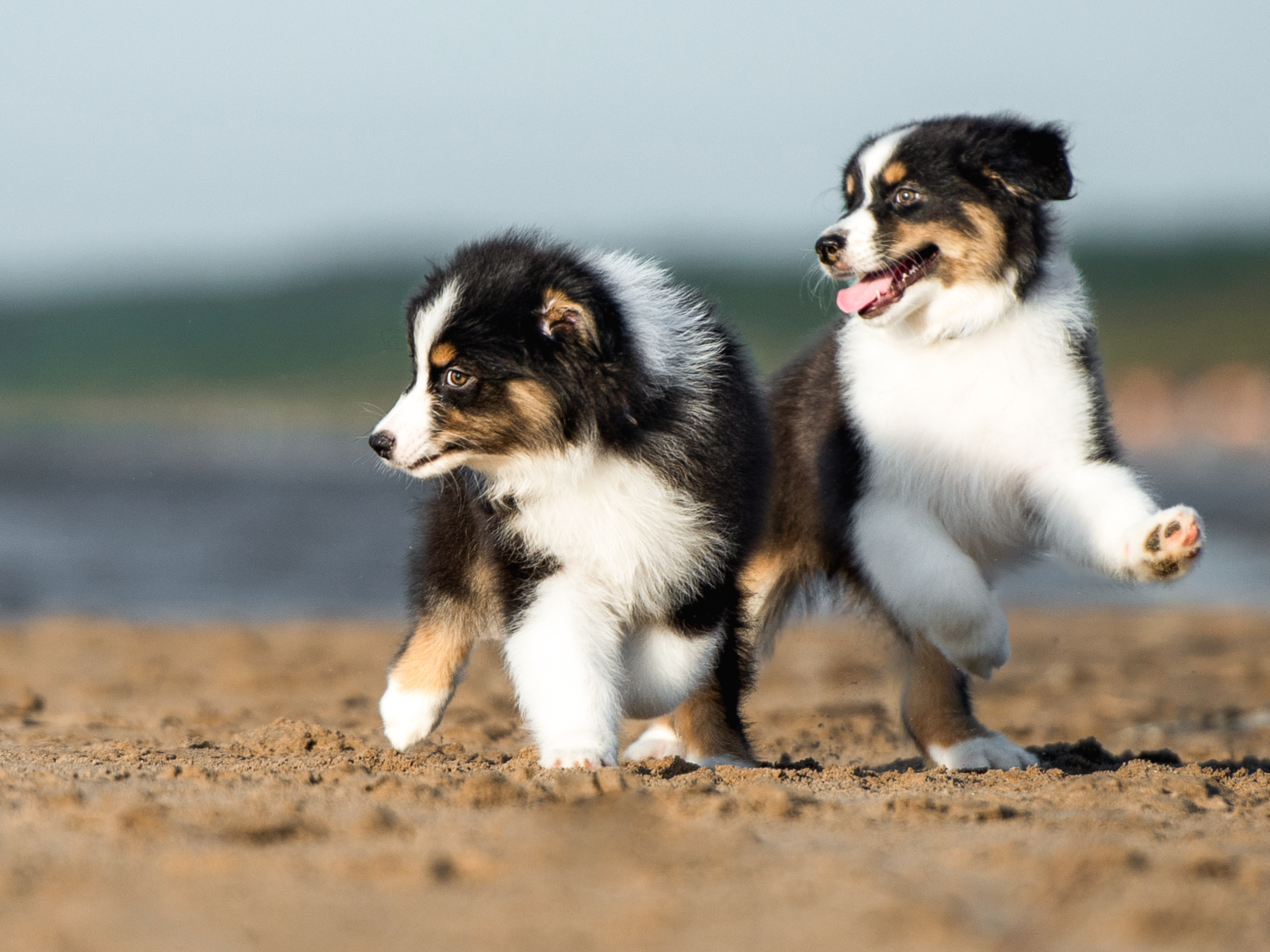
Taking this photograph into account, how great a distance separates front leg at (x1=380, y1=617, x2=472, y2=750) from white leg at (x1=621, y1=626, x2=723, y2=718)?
2.69 feet

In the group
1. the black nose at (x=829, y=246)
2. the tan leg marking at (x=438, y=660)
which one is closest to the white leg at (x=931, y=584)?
the black nose at (x=829, y=246)

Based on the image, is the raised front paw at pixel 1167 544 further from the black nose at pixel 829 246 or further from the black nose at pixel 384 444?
the black nose at pixel 384 444

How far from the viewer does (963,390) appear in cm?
500

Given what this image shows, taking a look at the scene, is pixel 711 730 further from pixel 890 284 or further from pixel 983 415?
pixel 890 284

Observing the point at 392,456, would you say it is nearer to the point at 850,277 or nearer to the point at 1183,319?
the point at 850,277

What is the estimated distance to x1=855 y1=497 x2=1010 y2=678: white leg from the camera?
15.8 ft

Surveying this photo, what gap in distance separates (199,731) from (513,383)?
210 cm

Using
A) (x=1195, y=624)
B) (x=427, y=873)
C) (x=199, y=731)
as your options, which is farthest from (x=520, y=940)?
(x=1195, y=624)

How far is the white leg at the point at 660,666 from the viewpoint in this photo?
4.70 meters

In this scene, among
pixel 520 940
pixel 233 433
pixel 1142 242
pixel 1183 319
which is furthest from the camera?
pixel 1142 242

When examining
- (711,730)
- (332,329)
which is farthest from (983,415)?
(332,329)

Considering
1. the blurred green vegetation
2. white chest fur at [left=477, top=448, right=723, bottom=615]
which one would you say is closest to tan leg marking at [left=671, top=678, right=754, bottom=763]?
white chest fur at [left=477, top=448, right=723, bottom=615]

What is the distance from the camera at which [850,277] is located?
5.15m

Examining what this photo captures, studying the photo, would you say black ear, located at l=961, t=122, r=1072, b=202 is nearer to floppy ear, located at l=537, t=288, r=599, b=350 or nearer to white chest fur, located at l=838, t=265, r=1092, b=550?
white chest fur, located at l=838, t=265, r=1092, b=550
